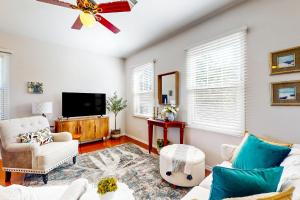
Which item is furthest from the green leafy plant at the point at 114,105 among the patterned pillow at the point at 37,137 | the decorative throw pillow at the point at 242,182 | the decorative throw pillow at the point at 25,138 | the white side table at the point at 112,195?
the decorative throw pillow at the point at 242,182

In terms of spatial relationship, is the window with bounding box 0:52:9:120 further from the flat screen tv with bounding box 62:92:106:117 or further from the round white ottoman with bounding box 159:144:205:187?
the round white ottoman with bounding box 159:144:205:187

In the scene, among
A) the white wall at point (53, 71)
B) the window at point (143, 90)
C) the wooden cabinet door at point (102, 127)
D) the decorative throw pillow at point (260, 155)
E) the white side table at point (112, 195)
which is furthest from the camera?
the wooden cabinet door at point (102, 127)

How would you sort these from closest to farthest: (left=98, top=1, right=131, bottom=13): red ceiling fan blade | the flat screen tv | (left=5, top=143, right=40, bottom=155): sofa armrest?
(left=98, top=1, right=131, bottom=13): red ceiling fan blade, (left=5, top=143, right=40, bottom=155): sofa armrest, the flat screen tv

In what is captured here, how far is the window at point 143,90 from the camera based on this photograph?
4.00 m

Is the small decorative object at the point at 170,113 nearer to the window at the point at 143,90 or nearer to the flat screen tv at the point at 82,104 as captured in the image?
the window at the point at 143,90

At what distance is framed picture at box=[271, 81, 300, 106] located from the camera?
1730 millimetres

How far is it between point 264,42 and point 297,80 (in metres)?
0.62

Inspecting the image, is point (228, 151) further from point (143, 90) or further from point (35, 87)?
point (35, 87)

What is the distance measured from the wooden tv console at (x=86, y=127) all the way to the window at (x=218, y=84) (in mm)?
2590

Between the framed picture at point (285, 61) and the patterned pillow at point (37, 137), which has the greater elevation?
the framed picture at point (285, 61)

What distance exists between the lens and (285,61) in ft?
5.91

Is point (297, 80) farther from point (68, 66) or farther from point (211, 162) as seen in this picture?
point (68, 66)

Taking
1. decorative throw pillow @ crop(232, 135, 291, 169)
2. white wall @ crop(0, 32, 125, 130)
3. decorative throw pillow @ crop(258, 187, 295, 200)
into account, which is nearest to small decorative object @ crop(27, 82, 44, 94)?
white wall @ crop(0, 32, 125, 130)

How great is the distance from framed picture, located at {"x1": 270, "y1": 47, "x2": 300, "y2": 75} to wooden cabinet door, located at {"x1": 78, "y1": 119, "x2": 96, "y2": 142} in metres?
3.97
